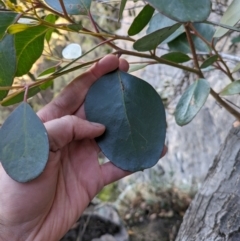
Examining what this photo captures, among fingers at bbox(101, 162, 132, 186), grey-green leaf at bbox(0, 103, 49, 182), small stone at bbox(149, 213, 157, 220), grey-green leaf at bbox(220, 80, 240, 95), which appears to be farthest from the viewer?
small stone at bbox(149, 213, 157, 220)

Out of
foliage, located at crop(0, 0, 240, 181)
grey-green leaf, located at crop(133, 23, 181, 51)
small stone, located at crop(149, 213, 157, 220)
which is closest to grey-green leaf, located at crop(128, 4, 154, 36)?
foliage, located at crop(0, 0, 240, 181)

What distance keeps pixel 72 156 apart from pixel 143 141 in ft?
0.92

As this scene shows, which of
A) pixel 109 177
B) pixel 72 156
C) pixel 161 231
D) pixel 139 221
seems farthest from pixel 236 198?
pixel 139 221

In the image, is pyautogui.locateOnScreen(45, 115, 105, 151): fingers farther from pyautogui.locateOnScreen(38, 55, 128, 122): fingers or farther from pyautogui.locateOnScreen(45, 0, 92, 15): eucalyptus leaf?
pyautogui.locateOnScreen(45, 0, 92, 15): eucalyptus leaf

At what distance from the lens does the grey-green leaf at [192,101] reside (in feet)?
2.15

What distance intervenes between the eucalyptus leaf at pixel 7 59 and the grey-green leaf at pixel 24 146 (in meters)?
0.05

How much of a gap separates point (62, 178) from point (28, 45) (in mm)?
358

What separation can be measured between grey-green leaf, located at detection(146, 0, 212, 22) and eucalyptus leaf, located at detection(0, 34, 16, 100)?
0.24 metres

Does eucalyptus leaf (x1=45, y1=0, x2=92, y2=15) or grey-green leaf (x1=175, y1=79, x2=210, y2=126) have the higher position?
eucalyptus leaf (x1=45, y1=0, x2=92, y2=15)

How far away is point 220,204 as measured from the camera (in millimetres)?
904

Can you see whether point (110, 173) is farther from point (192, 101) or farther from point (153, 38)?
point (153, 38)

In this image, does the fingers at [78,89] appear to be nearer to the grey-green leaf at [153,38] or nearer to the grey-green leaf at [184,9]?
the grey-green leaf at [153,38]

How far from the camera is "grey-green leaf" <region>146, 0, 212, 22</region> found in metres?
0.37

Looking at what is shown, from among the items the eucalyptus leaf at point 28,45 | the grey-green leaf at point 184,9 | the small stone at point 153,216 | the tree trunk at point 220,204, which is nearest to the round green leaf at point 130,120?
the eucalyptus leaf at point 28,45
